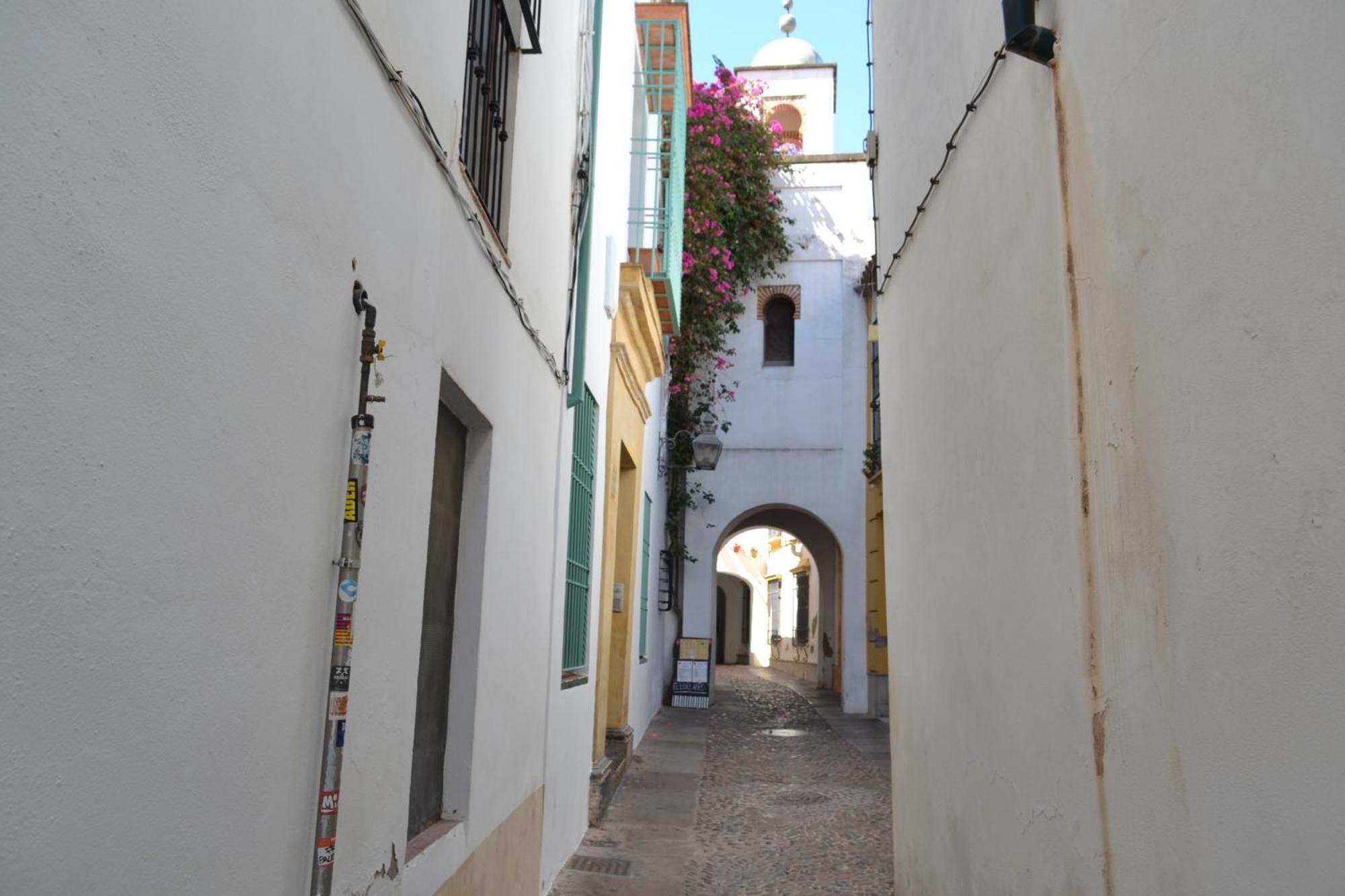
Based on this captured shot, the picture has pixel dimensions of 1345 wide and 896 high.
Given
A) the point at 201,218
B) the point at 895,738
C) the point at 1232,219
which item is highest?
the point at 1232,219

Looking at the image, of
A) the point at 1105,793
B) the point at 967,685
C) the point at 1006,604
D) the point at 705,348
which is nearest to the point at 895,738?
the point at 967,685

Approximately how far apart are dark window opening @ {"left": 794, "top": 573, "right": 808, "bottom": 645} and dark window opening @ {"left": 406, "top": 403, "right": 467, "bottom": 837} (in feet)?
69.9

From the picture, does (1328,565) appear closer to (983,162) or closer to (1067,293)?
(1067,293)

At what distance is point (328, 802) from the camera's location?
2.43 metres

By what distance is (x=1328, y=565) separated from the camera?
181cm

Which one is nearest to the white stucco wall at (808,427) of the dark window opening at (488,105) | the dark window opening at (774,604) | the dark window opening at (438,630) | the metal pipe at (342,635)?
the dark window opening at (488,105)

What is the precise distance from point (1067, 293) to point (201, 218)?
7.41ft

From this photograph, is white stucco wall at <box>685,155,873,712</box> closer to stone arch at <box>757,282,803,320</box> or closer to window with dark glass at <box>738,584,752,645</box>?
stone arch at <box>757,282,803,320</box>

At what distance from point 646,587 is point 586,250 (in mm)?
5839

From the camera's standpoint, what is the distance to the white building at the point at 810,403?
50.8 ft

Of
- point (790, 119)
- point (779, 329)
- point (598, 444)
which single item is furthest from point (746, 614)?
point (598, 444)

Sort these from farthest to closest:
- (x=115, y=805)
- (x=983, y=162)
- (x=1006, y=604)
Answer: (x=983, y=162) → (x=1006, y=604) → (x=115, y=805)

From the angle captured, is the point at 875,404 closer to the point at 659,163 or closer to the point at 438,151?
the point at 659,163

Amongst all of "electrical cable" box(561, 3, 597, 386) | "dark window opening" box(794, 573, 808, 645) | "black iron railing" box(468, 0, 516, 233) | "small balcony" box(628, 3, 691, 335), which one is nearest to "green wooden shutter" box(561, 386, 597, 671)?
"electrical cable" box(561, 3, 597, 386)
